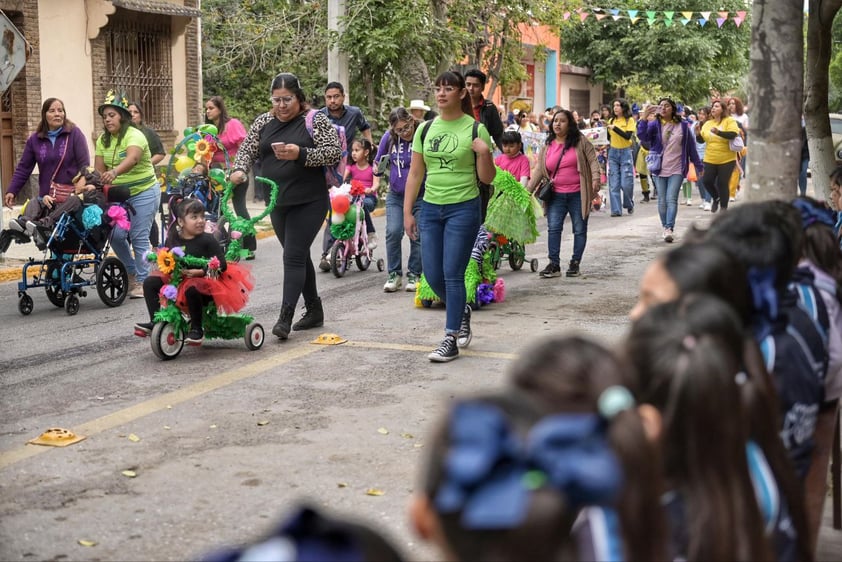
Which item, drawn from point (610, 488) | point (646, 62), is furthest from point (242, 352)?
point (646, 62)

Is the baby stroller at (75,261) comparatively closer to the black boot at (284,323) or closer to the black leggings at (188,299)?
the black leggings at (188,299)

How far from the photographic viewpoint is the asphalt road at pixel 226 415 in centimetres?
518

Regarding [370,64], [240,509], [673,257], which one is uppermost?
[370,64]

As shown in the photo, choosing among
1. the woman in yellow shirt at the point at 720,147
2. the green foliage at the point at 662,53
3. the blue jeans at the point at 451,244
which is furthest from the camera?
the green foliage at the point at 662,53

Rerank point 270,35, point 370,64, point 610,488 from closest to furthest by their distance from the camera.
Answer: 1. point 610,488
2. point 370,64
3. point 270,35

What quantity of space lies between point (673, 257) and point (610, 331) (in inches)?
269

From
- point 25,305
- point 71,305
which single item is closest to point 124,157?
point 71,305

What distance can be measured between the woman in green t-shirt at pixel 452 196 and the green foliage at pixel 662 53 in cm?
3360

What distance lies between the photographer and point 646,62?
44250 mm

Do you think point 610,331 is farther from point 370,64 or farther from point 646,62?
point 646,62

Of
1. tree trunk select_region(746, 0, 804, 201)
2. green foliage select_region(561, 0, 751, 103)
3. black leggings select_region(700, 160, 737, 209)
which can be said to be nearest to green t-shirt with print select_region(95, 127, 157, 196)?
tree trunk select_region(746, 0, 804, 201)

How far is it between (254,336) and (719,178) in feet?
32.9

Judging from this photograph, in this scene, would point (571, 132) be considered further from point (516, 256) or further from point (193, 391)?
point (193, 391)

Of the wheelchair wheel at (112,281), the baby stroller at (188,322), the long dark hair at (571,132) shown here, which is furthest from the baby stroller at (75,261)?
the long dark hair at (571,132)
